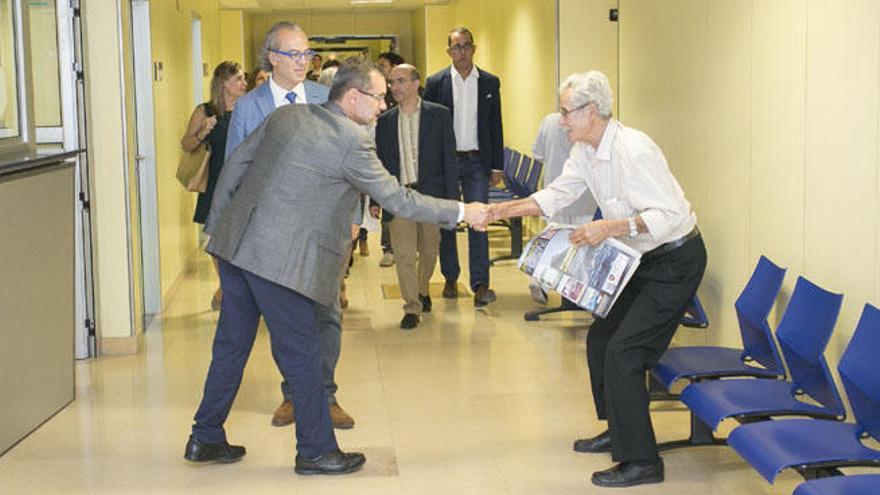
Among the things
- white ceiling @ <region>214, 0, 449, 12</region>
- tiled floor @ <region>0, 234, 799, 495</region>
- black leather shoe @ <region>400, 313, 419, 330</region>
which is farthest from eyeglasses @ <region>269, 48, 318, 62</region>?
white ceiling @ <region>214, 0, 449, 12</region>

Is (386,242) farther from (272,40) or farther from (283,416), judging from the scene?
(272,40)

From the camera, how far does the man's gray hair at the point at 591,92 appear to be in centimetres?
536

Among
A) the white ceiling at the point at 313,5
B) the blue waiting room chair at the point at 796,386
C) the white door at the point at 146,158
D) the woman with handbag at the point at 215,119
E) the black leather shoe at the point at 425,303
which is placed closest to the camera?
the blue waiting room chair at the point at 796,386

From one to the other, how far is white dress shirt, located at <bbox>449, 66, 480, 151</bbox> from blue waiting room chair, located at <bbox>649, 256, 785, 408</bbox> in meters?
4.49

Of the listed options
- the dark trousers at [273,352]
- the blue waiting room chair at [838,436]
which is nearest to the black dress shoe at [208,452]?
the dark trousers at [273,352]

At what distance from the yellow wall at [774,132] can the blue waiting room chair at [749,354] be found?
180mm

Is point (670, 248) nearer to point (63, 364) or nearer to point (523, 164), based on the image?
point (63, 364)

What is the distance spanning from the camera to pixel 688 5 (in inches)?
292

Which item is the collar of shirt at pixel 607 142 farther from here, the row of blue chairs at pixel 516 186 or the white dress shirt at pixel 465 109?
the row of blue chairs at pixel 516 186

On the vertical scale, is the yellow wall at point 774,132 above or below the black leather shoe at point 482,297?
above

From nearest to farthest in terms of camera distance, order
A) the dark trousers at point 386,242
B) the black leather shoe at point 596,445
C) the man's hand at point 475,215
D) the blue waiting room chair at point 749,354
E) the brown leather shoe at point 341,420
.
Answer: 1. the blue waiting room chair at point 749,354
2. the man's hand at point 475,215
3. the black leather shoe at point 596,445
4. the brown leather shoe at point 341,420
5. the dark trousers at point 386,242

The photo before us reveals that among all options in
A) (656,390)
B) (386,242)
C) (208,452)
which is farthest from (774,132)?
(386,242)

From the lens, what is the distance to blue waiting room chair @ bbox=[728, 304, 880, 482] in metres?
4.18

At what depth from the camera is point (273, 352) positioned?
5.50 meters
